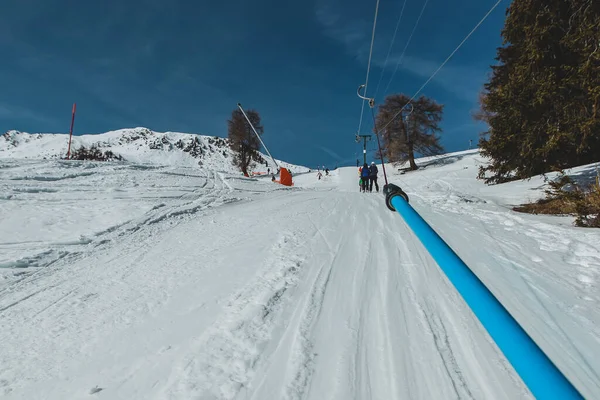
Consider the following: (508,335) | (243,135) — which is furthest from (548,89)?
(243,135)

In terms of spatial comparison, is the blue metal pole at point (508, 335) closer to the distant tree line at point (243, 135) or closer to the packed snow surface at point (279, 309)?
the packed snow surface at point (279, 309)

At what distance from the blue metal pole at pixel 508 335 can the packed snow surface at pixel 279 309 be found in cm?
132

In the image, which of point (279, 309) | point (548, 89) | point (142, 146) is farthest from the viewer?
point (142, 146)

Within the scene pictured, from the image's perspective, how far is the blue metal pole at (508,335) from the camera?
→ 89cm

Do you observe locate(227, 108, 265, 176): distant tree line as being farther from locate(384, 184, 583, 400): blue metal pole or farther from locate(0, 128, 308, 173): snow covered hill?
locate(384, 184, 583, 400): blue metal pole

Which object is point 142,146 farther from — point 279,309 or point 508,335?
point 508,335

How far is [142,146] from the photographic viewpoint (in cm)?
9144

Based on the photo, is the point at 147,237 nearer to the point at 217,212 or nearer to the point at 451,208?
the point at 217,212

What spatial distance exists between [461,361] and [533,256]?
3.28m

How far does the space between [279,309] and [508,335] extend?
2457 millimetres

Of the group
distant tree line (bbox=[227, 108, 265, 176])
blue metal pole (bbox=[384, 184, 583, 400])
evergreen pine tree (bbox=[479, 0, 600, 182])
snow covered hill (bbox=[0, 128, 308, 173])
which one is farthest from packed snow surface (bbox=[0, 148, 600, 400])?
snow covered hill (bbox=[0, 128, 308, 173])

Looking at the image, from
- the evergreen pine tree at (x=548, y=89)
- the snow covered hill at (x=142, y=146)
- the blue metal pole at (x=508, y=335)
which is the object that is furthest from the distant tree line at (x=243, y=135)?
the blue metal pole at (x=508, y=335)

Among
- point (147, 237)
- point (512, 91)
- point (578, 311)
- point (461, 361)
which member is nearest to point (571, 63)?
point (512, 91)

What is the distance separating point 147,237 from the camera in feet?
21.2
